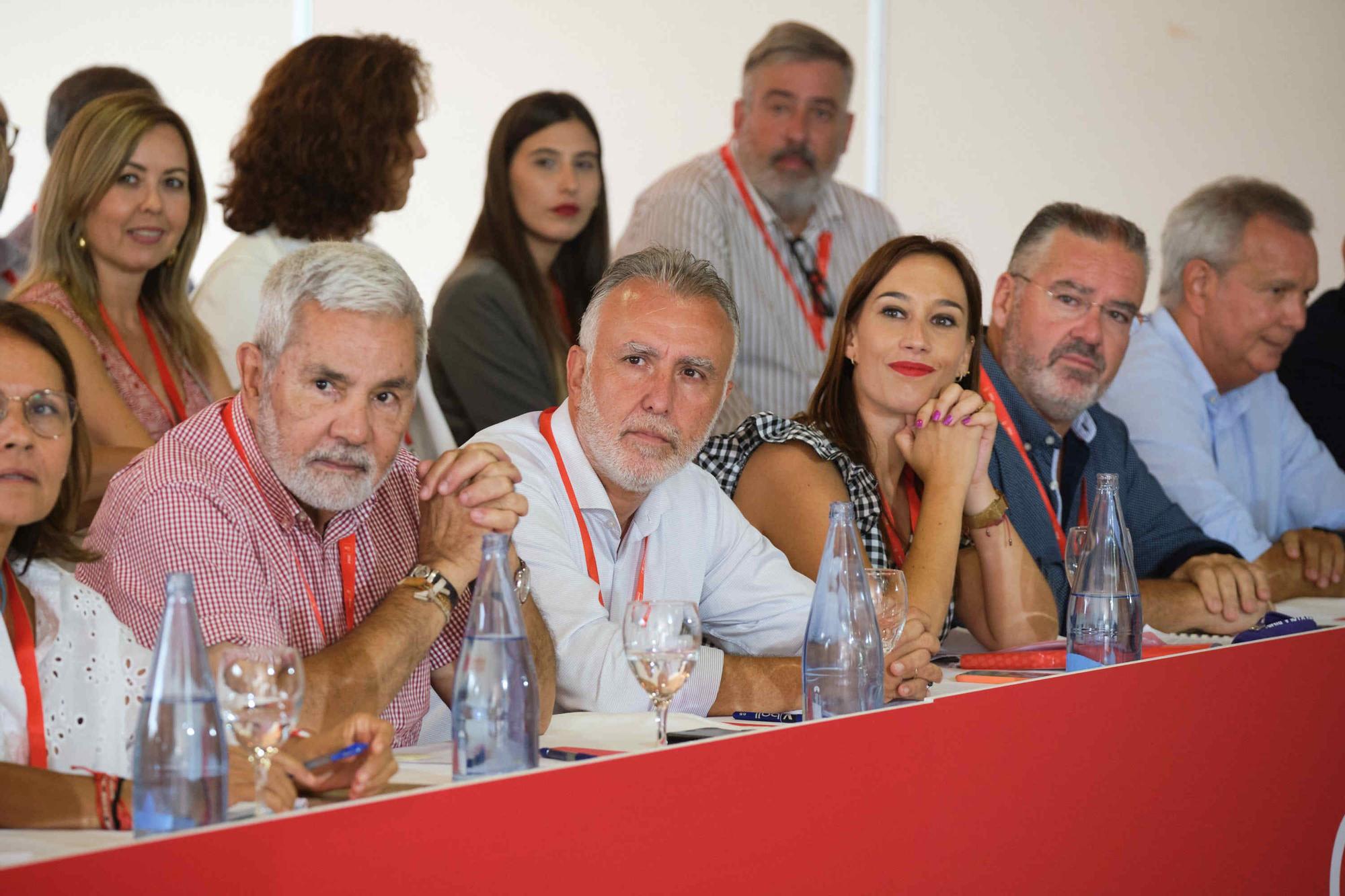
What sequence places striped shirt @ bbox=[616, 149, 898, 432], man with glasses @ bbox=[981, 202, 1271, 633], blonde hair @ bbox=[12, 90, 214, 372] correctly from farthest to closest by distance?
1. striped shirt @ bbox=[616, 149, 898, 432]
2. man with glasses @ bbox=[981, 202, 1271, 633]
3. blonde hair @ bbox=[12, 90, 214, 372]

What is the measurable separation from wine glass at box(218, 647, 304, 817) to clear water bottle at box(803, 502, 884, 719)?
71 cm

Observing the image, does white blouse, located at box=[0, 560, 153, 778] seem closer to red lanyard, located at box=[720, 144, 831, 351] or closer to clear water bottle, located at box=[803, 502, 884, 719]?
clear water bottle, located at box=[803, 502, 884, 719]

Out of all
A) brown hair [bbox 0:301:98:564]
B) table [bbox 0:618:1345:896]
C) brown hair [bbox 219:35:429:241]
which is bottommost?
table [bbox 0:618:1345:896]

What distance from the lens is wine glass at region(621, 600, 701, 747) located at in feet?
5.19

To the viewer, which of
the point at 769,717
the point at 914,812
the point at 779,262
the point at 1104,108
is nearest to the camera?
the point at 914,812

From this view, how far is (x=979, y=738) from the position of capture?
1.61 meters

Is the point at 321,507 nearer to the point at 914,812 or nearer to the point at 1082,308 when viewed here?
the point at 914,812

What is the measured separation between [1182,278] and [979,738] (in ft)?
8.94

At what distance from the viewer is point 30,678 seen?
60.9 inches

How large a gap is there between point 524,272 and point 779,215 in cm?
91

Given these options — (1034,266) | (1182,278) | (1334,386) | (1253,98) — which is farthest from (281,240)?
(1253,98)

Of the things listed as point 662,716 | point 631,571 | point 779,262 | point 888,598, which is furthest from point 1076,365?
point 662,716

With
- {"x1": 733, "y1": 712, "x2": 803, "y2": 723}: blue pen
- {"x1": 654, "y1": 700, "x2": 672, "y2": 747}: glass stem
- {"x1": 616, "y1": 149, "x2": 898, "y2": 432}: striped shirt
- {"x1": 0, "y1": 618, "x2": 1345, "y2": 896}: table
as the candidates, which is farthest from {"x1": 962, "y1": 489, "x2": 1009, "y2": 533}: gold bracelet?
{"x1": 654, "y1": 700, "x2": 672, "y2": 747}: glass stem

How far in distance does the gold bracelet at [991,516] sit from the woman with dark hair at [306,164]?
153 cm
